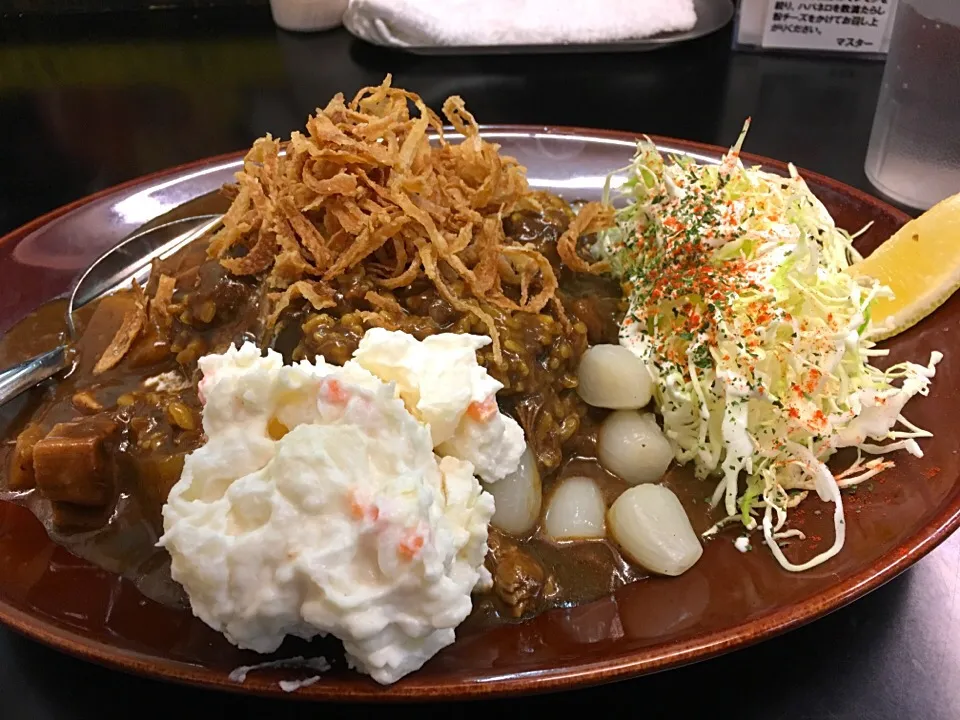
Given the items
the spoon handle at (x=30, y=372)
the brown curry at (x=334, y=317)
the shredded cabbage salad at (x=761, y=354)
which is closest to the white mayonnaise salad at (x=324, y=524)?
the brown curry at (x=334, y=317)

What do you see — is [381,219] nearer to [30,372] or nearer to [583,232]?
[583,232]

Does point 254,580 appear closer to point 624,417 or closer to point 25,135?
point 624,417

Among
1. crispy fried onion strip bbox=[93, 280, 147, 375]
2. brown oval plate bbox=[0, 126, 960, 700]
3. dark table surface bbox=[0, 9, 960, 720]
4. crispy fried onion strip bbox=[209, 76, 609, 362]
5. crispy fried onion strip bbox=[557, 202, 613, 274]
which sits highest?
crispy fried onion strip bbox=[209, 76, 609, 362]

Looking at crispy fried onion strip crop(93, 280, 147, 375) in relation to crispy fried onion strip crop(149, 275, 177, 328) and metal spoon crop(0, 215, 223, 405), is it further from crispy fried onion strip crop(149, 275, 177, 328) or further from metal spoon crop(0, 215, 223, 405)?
metal spoon crop(0, 215, 223, 405)

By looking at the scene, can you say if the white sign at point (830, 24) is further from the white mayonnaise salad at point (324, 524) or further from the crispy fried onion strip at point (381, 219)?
the white mayonnaise salad at point (324, 524)

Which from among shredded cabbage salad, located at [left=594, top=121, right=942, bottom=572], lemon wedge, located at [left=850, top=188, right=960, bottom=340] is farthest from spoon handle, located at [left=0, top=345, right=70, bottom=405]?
lemon wedge, located at [left=850, top=188, right=960, bottom=340]

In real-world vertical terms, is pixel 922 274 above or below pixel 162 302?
below

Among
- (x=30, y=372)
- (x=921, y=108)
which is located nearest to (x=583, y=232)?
(x=30, y=372)

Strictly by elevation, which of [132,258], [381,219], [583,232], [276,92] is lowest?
[276,92]
